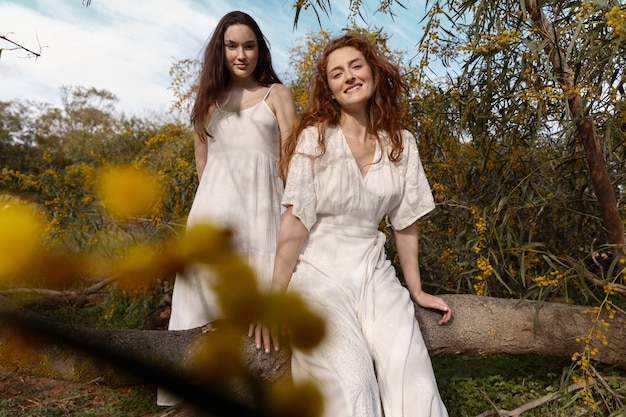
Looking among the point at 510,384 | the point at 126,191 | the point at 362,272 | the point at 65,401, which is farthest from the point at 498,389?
the point at 126,191

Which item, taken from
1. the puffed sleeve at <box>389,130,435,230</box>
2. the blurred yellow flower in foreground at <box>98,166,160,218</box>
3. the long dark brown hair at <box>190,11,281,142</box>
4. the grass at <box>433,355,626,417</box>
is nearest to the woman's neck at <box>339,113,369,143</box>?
the puffed sleeve at <box>389,130,435,230</box>

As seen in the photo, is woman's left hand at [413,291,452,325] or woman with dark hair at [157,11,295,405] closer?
woman's left hand at [413,291,452,325]

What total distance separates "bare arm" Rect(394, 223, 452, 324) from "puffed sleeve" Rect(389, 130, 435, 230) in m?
0.04

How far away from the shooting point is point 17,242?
0.53ft

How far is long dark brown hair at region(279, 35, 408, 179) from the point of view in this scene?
1.71 metres

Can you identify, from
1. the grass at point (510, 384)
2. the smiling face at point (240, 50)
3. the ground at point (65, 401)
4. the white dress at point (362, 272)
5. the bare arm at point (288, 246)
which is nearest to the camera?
the white dress at point (362, 272)

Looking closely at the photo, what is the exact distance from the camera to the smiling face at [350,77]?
168 centimetres

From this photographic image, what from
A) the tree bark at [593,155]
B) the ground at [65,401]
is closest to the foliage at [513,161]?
the tree bark at [593,155]

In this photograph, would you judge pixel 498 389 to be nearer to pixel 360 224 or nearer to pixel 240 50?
pixel 360 224

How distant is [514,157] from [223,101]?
1372 millimetres

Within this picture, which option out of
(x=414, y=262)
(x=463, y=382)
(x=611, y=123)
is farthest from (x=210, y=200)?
(x=463, y=382)

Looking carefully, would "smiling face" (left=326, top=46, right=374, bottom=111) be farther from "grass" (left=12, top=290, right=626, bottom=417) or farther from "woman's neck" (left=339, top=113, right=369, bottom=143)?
"grass" (left=12, top=290, right=626, bottom=417)

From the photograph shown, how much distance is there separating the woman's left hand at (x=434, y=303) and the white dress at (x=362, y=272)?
16cm

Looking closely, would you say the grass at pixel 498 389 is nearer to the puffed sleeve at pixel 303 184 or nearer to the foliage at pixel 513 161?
the foliage at pixel 513 161
